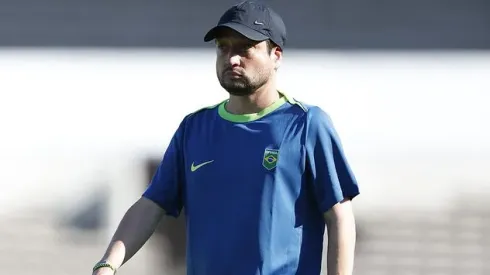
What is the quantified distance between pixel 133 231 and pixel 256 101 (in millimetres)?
538

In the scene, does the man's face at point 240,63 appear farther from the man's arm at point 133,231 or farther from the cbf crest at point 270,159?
the man's arm at point 133,231

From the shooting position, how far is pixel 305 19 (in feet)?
18.6

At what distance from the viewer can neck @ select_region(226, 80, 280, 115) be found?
291 centimetres

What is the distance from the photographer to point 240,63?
2.82 metres

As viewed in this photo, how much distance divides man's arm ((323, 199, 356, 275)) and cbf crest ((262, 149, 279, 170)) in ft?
0.69

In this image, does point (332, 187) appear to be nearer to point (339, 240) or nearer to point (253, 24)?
point (339, 240)

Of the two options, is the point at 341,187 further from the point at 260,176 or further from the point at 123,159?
the point at 123,159

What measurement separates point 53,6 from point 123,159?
Answer: 991 millimetres

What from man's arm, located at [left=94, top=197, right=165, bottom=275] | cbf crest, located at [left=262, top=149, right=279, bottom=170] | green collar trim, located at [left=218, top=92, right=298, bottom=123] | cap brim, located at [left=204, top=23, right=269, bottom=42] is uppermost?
cap brim, located at [left=204, top=23, right=269, bottom=42]

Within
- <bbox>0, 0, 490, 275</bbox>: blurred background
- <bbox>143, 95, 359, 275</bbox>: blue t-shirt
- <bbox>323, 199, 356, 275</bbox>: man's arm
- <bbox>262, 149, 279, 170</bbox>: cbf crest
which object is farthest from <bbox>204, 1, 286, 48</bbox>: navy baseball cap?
<bbox>0, 0, 490, 275</bbox>: blurred background

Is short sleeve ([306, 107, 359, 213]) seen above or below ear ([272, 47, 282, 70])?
below

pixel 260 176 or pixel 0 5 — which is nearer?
pixel 260 176

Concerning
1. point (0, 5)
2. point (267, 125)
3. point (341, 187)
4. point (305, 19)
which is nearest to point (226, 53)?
point (267, 125)

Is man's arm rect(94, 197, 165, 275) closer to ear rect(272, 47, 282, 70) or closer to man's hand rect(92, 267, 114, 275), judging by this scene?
man's hand rect(92, 267, 114, 275)
